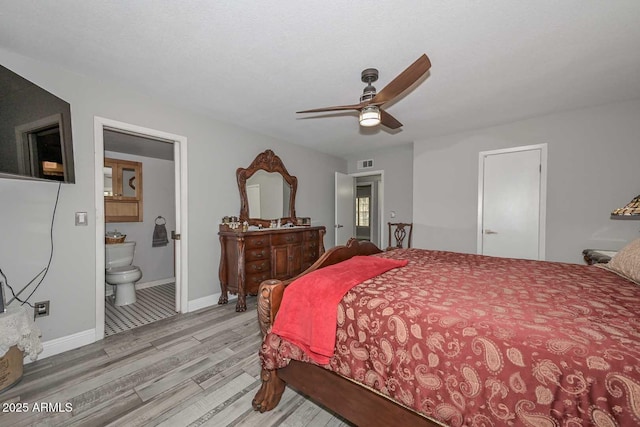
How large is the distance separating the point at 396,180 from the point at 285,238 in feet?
8.20

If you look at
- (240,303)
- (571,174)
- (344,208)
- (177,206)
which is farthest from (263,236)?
(571,174)

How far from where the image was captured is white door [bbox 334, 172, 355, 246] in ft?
16.5

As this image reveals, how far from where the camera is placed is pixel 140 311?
10.2 feet

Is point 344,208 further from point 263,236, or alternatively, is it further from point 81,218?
Answer: point 81,218

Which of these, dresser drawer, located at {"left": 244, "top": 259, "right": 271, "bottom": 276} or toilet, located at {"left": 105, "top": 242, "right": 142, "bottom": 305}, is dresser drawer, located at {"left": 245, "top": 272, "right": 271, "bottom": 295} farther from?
toilet, located at {"left": 105, "top": 242, "right": 142, "bottom": 305}

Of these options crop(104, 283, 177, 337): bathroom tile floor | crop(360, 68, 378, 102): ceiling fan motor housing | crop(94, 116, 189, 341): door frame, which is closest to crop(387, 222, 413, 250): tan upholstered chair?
crop(360, 68, 378, 102): ceiling fan motor housing

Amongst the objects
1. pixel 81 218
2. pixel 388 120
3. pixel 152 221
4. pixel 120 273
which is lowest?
pixel 120 273

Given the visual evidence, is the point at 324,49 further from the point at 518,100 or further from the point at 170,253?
the point at 170,253

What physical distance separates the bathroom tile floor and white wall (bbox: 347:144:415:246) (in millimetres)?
3759

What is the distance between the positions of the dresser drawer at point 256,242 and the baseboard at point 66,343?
1.62 meters

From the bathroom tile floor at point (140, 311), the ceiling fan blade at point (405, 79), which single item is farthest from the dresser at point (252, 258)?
the ceiling fan blade at point (405, 79)

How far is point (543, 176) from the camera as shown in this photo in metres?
3.21

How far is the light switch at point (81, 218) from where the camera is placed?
225 cm

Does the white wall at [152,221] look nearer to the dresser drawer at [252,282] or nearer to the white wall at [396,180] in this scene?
the dresser drawer at [252,282]
